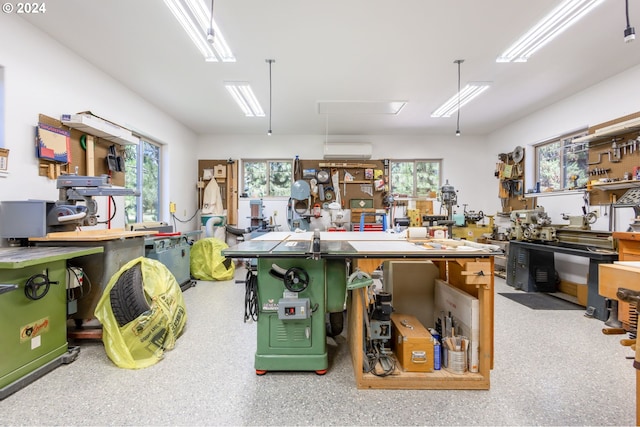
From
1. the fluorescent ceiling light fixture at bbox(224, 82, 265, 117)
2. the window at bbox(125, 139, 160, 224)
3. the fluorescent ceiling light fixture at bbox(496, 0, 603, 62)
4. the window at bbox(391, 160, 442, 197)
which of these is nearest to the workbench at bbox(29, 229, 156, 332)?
the window at bbox(125, 139, 160, 224)

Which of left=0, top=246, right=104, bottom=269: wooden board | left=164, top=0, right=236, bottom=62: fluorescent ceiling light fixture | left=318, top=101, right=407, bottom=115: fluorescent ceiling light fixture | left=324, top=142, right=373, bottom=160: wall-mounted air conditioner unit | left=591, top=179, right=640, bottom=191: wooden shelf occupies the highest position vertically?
left=318, top=101, right=407, bottom=115: fluorescent ceiling light fixture

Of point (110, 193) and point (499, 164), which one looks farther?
point (499, 164)

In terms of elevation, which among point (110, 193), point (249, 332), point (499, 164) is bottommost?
point (249, 332)

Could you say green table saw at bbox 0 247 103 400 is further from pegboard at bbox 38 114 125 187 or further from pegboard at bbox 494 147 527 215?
pegboard at bbox 494 147 527 215

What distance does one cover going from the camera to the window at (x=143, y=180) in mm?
4301

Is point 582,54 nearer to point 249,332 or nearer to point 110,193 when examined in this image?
point 249,332

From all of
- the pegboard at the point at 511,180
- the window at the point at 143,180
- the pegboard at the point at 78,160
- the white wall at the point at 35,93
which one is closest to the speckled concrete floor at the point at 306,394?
the white wall at the point at 35,93

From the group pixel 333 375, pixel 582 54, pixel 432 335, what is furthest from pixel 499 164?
pixel 333 375

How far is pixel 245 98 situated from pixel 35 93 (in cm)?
238

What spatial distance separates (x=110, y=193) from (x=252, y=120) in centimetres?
341

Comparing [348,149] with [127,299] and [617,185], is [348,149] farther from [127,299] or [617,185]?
[127,299]

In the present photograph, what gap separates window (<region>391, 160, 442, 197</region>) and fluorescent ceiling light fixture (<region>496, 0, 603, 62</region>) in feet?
10.6

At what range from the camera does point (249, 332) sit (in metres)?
2.61

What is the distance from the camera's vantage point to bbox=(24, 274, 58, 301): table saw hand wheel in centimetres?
180
